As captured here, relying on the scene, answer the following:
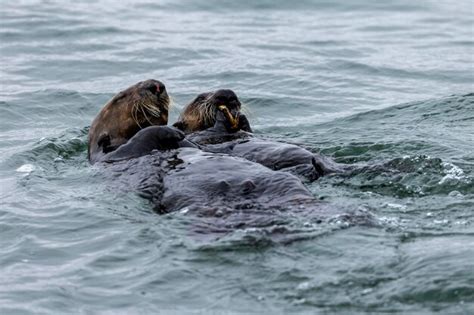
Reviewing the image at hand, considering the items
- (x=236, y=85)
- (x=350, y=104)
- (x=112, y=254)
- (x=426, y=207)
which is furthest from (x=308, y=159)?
(x=236, y=85)

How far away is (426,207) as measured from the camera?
652 centimetres

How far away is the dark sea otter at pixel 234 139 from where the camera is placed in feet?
25.2

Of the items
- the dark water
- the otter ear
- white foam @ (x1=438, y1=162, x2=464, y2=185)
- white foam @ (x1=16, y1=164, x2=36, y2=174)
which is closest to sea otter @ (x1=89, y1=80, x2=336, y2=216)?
the dark water

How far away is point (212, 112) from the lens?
8.73m

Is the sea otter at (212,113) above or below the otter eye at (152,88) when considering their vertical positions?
below

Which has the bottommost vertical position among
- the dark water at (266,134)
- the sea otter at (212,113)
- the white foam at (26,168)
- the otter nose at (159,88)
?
the white foam at (26,168)

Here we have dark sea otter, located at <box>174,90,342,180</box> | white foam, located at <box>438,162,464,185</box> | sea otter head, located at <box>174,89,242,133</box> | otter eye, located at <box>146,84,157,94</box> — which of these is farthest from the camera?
sea otter head, located at <box>174,89,242,133</box>

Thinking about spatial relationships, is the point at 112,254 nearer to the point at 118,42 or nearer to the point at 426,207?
the point at 426,207

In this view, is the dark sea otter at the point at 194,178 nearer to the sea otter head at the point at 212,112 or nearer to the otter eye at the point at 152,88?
the otter eye at the point at 152,88

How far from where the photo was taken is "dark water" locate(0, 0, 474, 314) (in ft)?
17.3

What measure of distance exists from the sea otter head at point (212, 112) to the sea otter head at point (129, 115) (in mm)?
451

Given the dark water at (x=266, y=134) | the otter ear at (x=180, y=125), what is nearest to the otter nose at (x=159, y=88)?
the otter ear at (x=180, y=125)

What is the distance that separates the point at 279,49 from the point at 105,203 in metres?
7.66

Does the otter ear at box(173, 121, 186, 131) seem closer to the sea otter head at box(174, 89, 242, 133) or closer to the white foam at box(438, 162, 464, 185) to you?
the sea otter head at box(174, 89, 242, 133)
